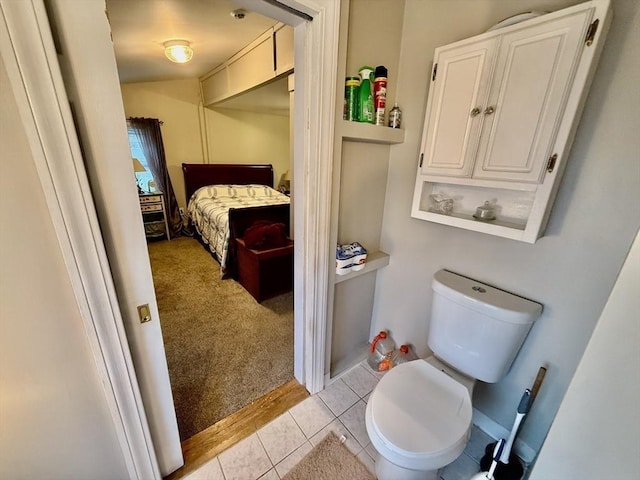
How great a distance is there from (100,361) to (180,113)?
4251mm

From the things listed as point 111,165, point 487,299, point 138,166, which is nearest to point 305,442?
point 487,299

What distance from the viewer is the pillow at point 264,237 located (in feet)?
7.94

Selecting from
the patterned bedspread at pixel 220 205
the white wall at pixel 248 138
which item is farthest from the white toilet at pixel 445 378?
the white wall at pixel 248 138

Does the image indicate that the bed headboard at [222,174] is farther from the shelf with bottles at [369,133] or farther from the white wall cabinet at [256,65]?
the shelf with bottles at [369,133]

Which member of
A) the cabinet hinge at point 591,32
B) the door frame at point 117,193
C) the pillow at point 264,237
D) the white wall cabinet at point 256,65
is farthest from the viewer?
the pillow at point 264,237

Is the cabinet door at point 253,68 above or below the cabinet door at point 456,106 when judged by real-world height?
above

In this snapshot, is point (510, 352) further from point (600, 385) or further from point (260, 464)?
point (260, 464)

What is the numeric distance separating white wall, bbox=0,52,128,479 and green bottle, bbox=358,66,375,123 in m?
1.18

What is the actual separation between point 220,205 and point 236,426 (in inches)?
107

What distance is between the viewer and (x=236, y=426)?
1.37 meters

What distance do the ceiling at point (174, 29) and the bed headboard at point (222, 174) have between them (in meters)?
1.46

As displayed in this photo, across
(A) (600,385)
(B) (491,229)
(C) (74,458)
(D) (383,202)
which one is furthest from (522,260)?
(C) (74,458)

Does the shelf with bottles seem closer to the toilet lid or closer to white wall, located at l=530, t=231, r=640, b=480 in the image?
white wall, located at l=530, t=231, r=640, b=480

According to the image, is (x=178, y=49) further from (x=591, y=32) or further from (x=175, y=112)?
(x=591, y=32)
